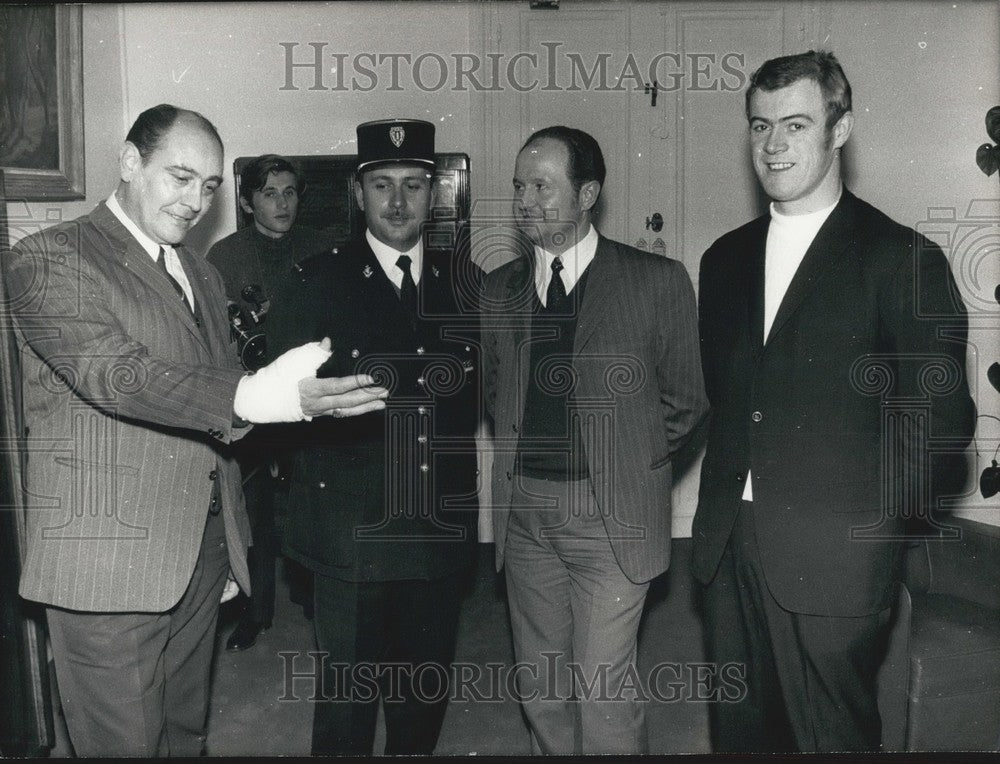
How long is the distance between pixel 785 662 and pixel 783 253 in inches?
32.7

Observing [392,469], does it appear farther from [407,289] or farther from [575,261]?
[575,261]

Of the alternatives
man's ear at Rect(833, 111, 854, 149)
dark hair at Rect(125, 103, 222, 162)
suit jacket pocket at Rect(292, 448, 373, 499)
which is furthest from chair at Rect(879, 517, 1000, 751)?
dark hair at Rect(125, 103, 222, 162)

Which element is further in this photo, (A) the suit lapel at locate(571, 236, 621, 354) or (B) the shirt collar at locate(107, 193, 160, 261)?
(A) the suit lapel at locate(571, 236, 621, 354)

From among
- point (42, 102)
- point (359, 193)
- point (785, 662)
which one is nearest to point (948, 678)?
point (785, 662)

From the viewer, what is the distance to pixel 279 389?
149 cm

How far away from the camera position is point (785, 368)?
64.8 inches

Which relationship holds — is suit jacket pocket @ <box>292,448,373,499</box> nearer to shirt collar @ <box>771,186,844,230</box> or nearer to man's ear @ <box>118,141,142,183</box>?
man's ear @ <box>118,141,142,183</box>

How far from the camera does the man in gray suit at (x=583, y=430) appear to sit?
71.3 inches

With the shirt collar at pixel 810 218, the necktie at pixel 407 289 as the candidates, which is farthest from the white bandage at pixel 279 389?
the shirt collar at pixel 810 218

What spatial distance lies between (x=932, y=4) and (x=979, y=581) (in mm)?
1345

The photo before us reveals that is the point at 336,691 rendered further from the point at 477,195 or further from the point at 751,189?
the point at 751,189

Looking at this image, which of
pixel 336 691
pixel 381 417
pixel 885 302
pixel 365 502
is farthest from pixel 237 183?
pixel 885 302

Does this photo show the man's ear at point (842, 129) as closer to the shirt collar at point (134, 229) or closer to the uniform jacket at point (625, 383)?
the uniform jacket at point (625, 383)

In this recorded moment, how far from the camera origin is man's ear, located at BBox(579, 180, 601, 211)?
1.83 meters
